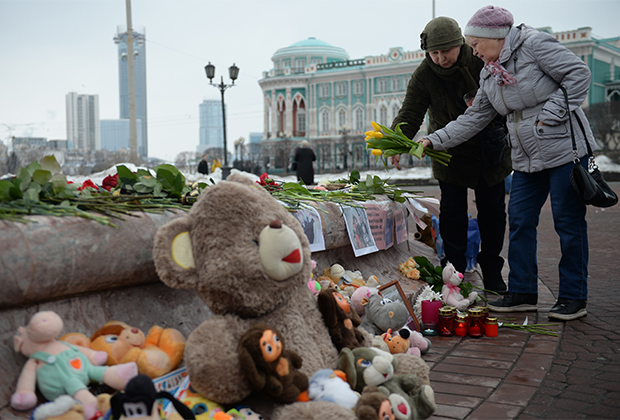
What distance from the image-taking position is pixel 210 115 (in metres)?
125

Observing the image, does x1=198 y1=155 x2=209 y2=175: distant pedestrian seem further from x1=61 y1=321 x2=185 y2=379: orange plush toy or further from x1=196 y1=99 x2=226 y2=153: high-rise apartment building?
x1=196 y1=99 x2=226 y2=153: high-rise apartment building

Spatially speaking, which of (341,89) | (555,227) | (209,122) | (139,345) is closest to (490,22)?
(555,227)

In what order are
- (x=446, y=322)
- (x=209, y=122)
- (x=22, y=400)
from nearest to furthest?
(x=22, y=400) < (x=446, y=322) < (x=209, y=122)

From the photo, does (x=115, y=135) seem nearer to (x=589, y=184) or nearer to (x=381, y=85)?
(x=381, y=85)

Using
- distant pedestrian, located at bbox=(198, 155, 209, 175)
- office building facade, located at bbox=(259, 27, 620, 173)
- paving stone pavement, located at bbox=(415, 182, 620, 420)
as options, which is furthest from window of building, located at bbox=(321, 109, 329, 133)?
paving stone pavement, located at bbox=(415, 182, 620, 420)

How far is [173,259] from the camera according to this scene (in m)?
2.07

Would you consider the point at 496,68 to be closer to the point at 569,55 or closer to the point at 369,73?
the point at 569,55

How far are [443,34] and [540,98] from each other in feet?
2.96

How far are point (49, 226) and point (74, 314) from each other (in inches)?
15.4

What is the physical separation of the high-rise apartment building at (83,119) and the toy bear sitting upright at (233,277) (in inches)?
2365

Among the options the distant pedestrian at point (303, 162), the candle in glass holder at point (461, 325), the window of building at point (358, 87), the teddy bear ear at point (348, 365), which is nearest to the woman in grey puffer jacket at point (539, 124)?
the candle in glass holder at point (461, 325)

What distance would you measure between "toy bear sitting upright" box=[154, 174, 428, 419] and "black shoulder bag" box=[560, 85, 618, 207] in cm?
225

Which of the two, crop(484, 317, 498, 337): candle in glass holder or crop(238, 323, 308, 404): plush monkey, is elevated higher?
crop(238, 323, 308, 404): plush monkey

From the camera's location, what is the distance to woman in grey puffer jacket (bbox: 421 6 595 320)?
367 cm
